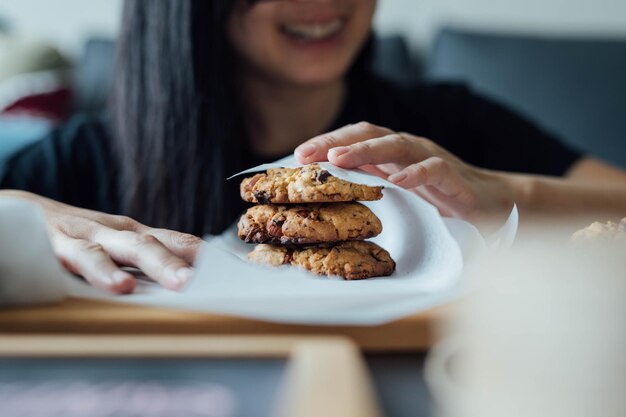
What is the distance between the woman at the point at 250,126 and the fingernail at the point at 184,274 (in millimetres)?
126

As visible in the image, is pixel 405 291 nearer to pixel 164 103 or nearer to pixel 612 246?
pixel 612 246

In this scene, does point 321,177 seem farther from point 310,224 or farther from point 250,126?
point 250,126

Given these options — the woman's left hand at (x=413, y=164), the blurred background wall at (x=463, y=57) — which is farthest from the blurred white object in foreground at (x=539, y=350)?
the blurred background wall at (x=463, y=57)

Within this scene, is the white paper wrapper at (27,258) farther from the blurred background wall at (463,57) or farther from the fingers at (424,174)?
the blurred background wall at (463,57)

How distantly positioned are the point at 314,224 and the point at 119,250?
0.11m

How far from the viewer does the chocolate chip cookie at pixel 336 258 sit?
1.34 ft

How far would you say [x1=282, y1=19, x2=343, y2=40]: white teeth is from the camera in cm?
93

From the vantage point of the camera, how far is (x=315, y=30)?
0.95 metres

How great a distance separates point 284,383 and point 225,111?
655 mm

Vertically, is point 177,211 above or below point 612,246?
below

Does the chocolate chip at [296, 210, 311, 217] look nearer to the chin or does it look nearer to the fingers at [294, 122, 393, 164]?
the fingers at [294, 122, 393, 164]

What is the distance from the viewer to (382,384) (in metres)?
0.28

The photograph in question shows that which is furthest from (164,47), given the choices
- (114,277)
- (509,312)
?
(509,312)

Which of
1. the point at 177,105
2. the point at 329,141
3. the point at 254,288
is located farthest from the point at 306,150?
the point at 177,105
